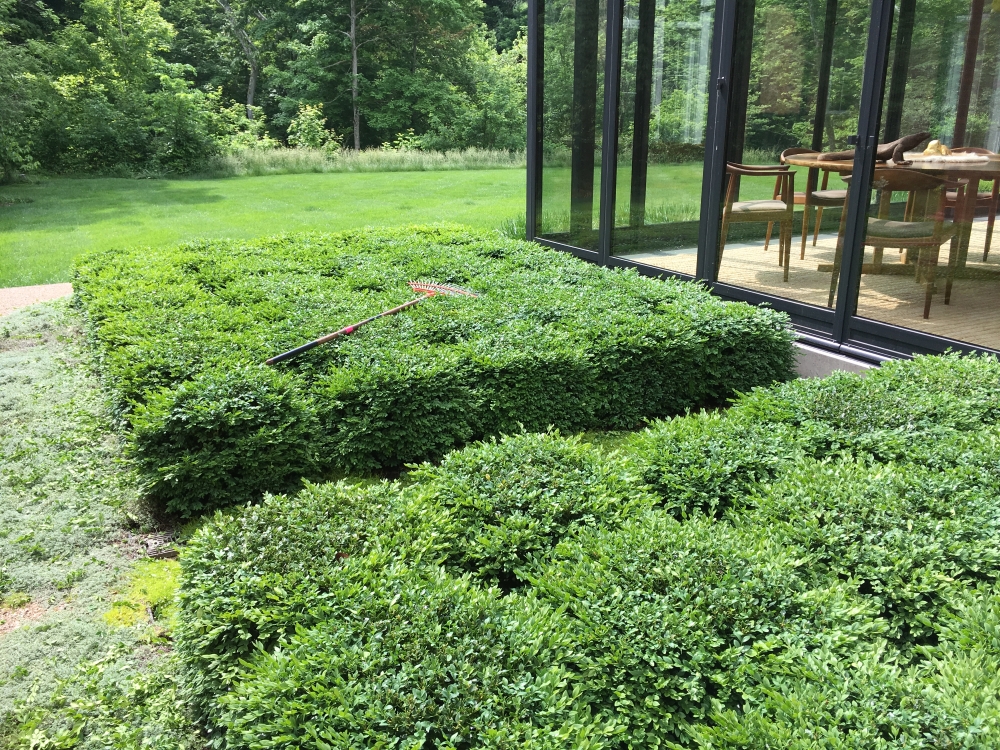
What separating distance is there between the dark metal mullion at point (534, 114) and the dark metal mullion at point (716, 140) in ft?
9.50

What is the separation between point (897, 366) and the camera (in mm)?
4383

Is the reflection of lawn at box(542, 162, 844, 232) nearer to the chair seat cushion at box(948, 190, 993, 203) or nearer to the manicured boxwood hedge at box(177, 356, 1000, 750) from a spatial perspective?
the chair seat cushion at box(948, 190, 993, 203)

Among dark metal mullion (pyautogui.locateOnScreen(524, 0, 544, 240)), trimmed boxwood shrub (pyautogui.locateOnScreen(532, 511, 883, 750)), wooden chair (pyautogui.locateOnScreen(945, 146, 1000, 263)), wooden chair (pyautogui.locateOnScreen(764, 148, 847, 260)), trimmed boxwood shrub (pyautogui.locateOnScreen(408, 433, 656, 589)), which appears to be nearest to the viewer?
trimmed boxwood shrub (pyautogui.locateOnScreen(532, 511, 883, 750))

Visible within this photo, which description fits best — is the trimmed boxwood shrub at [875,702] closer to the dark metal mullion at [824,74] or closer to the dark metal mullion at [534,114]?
the dark metal mullion at [824,74]

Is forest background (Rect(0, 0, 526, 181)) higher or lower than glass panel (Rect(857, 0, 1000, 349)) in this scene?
higher

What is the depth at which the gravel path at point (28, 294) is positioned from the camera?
→ 8938 mm

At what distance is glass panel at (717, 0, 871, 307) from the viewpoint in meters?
5.32

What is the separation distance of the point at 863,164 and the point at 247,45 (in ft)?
103

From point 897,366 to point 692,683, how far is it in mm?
2973

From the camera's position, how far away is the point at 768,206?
6.18 meters

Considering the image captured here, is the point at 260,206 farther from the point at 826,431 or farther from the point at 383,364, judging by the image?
the point at 826,431

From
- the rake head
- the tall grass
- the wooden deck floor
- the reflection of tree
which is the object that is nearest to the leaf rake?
the rake head

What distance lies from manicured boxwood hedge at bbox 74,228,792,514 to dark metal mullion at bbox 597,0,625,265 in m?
1.14

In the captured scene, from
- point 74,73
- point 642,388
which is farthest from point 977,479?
point 74,73
